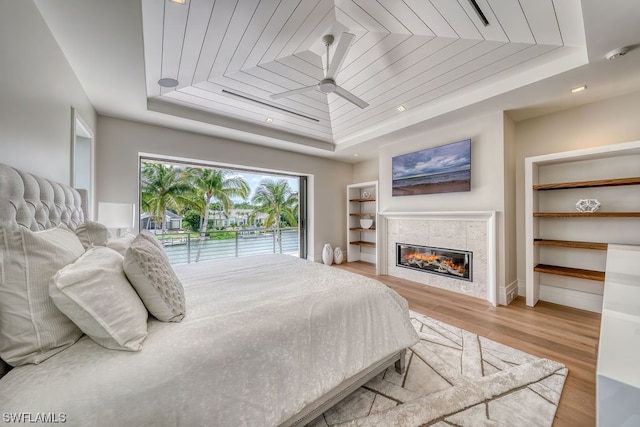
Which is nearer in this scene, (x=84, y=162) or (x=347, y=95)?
(x=347, y=95)

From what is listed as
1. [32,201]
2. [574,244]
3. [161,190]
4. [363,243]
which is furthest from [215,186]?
[574,244]

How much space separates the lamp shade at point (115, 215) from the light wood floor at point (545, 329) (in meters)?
3.46

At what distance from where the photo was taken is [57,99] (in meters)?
1.88

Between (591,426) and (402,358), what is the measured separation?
1.02m

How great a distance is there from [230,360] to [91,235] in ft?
3.96

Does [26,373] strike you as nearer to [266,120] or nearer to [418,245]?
[266,120]

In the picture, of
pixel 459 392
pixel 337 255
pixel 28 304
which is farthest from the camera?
pixel 337 255

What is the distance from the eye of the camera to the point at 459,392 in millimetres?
1618

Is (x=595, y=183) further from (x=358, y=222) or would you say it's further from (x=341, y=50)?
(x=358, y=222)

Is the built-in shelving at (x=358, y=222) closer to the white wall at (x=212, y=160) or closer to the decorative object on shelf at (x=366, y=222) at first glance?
the decorative object on shelf at (x=366, y=222)

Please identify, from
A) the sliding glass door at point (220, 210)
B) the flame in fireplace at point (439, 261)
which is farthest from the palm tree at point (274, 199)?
the flame in fireplace at point (439, 261)

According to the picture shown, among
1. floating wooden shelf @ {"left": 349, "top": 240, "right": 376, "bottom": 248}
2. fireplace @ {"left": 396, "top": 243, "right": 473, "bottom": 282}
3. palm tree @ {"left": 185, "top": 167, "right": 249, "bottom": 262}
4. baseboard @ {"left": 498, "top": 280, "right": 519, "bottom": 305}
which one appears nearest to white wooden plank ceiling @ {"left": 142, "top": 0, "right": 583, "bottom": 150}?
fireplace @ {"left": 396, "top": 243, "right": 473, "bottom": 282}

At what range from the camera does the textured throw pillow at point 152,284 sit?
1126mm

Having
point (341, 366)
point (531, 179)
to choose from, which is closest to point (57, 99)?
point (341, 366)
